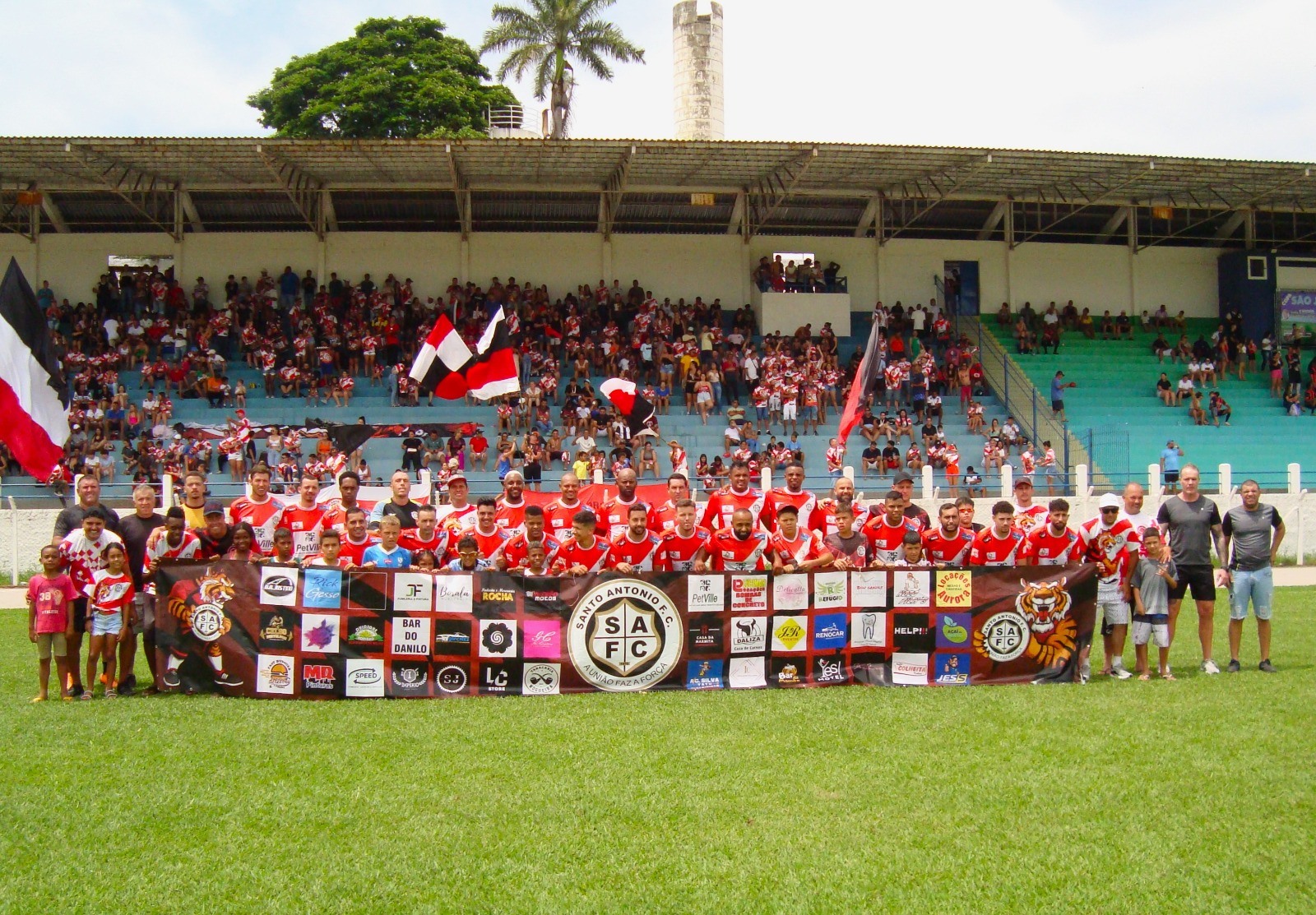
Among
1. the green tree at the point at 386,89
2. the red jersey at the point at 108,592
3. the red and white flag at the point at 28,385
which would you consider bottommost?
the red jersey at the point at 108,592

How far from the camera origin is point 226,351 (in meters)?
29.4

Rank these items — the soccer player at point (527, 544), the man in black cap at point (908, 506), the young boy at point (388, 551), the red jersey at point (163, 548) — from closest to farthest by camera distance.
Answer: the young boy at point (388, 551) < the red jersey at point (163, 548) < the soccer player at point (527, 544) < the man in black cap at point (908, 506)

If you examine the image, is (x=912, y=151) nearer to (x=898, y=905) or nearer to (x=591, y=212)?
(x=591, y=212)

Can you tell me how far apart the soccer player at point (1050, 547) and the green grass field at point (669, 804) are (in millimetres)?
1505

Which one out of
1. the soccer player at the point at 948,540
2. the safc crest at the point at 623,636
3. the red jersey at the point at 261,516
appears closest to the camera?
the safc crest at the point at 623,636

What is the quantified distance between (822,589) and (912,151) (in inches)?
842

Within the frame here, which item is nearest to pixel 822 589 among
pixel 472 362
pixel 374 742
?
pixel 374 742

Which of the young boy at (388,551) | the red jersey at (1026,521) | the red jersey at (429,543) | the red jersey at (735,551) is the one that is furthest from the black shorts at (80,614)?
the red jersey at (1026,521)

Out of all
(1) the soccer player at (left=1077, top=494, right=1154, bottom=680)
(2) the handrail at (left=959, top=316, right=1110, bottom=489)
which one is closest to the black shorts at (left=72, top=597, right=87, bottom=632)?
(1) the soccer player at (left=1077, top=494, right=1154, bottom=680)

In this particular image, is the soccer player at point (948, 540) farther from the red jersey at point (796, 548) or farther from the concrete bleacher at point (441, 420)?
the concrete bleacher at point (441, 420)

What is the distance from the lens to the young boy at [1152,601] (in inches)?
389

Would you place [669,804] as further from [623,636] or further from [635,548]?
[635,548]

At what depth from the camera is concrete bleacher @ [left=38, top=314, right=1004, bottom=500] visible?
83.4ft

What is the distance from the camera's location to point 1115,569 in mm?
10062
